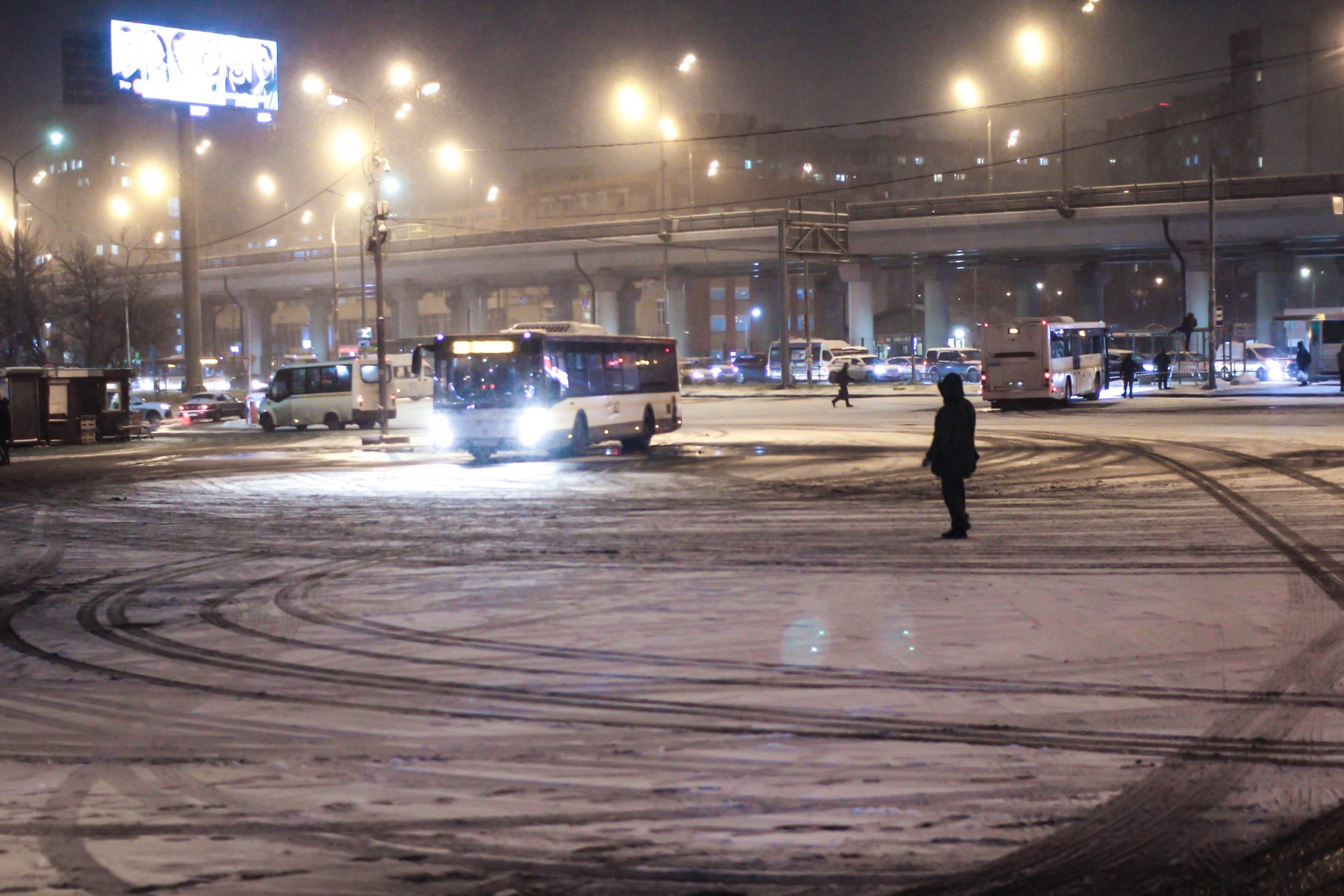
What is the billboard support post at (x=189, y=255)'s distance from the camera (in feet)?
199

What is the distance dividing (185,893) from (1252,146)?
193807mm

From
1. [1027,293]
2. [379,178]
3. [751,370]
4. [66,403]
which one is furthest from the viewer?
[1027,293]

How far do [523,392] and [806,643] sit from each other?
1901 cm

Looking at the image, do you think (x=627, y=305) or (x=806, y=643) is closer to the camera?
(x=806, y=643)

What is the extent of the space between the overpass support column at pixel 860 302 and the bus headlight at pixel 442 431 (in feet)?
205

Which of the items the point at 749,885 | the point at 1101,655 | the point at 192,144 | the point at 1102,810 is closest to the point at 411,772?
the point at 749,885

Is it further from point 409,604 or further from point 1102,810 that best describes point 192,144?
point 1102,810

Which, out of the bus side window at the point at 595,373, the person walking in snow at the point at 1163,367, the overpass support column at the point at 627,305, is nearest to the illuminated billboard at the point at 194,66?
the overpass support column at the point at 627,305

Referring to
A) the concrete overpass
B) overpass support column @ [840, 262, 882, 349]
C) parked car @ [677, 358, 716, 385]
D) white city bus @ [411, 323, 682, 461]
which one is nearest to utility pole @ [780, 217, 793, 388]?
the concrete overpass

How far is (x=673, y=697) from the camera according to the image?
764 centimetres

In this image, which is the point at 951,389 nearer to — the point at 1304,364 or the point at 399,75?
the point at 399,75

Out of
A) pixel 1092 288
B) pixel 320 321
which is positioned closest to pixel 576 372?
pixel 1092 288

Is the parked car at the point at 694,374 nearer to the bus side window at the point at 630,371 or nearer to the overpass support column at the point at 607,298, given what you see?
the overpass support column at the point at 607,298

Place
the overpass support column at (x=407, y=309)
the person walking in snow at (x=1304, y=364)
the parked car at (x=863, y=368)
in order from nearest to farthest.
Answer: the person walking in snow at (x=1304, y=364) < the parked car at (x=863, y=368) < the overpass support column at (x=407, y=309)
